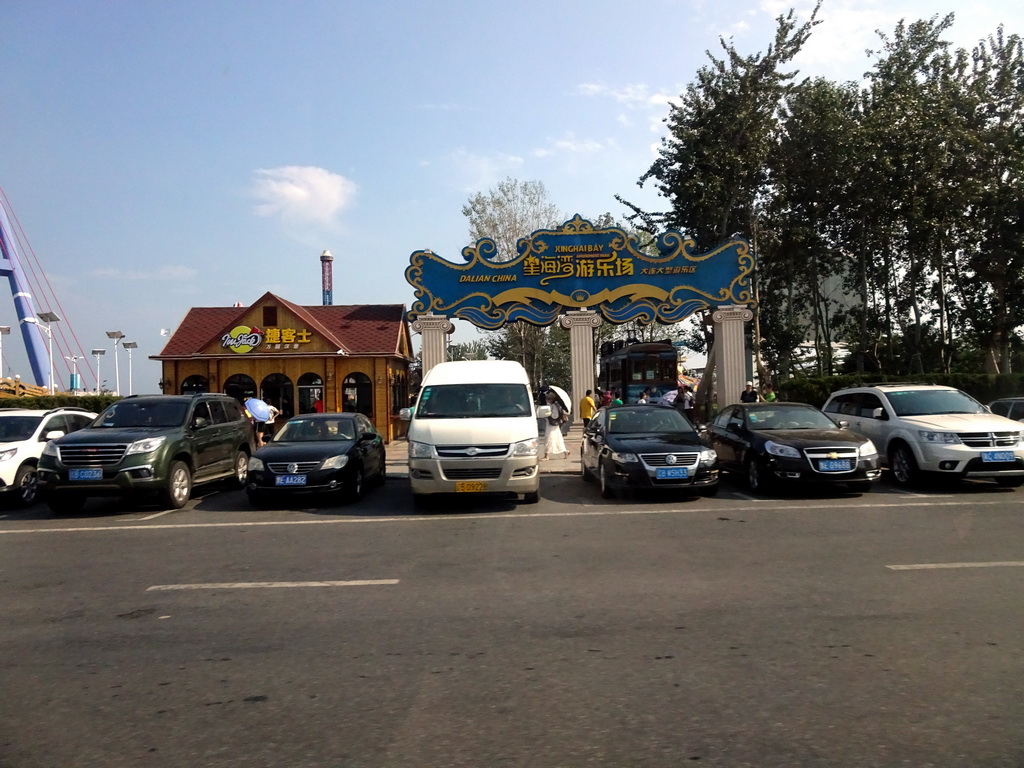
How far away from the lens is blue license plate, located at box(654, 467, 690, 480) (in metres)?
11.9

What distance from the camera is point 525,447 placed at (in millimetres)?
11359

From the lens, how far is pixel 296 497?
1354cm

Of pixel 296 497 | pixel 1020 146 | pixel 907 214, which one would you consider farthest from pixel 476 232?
pixel 296 497

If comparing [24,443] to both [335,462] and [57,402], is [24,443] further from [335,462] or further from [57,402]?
[57,402]

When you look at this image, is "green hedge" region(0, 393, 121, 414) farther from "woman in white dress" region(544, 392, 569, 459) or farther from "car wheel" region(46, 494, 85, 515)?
"woman in white dress" region(544, 392, 569, 459)

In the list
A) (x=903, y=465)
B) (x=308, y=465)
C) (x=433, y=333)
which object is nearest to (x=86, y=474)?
(x=308, y=465)

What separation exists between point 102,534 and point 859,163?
83.7 feet

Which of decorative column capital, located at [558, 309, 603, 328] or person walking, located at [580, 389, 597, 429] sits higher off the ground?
decorative column capital, located at [558, 309, 603, 328]

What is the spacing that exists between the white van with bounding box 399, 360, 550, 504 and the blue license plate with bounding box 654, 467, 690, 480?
1.82 m

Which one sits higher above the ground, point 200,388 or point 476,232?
point 476,232

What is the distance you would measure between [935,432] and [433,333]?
45.2 ft

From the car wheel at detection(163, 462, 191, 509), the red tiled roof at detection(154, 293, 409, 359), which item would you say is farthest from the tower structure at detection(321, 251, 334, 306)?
the car wheel at detection(163, 462, 191, 509)

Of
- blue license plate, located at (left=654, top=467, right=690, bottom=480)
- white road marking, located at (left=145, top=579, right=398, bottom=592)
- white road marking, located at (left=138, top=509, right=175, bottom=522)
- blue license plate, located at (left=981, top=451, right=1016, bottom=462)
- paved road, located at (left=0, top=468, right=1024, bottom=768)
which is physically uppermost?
blue license plate, located at (left=981, top=451, right=1016, bottom=462)

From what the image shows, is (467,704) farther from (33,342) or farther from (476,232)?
(33,342)
